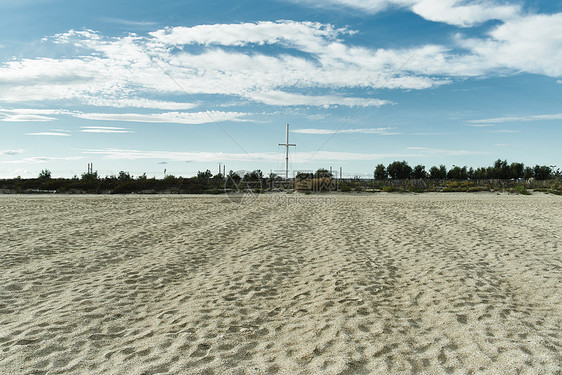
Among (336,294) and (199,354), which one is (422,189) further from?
(199,354)

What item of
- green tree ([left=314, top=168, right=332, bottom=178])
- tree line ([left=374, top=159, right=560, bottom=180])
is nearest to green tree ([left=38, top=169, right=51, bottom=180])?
green tree ([left=314, top=168, right=332, bottom=178])

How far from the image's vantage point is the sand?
3.95m

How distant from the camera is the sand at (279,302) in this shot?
395 centimetres

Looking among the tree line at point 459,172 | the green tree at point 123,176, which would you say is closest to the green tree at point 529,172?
the tree line at point 459,172

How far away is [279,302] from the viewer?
568 cm

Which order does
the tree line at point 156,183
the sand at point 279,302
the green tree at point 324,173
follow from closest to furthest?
the sand at point 279,302 < the tree line at point 156,183 < the green tree at point 324,173

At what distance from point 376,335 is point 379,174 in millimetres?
64180

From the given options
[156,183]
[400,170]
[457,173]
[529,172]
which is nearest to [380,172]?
[400,170]

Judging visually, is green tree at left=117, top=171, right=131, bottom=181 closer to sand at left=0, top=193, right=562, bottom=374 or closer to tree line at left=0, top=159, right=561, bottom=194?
tree line at left=0, top=159, right=561, bottom=194

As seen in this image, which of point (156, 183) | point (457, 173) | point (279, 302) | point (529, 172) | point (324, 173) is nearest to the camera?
point (279, 302)

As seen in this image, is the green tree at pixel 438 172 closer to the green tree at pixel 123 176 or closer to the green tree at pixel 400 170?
the green tree at pixel 400 170

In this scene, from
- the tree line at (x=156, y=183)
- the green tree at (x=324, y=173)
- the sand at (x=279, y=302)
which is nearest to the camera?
the sand at (x=279, y=302)

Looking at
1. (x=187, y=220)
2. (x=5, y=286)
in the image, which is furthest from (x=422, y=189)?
(x=5, y=286)

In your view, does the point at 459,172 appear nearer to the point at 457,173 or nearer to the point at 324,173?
the point at 457,173
